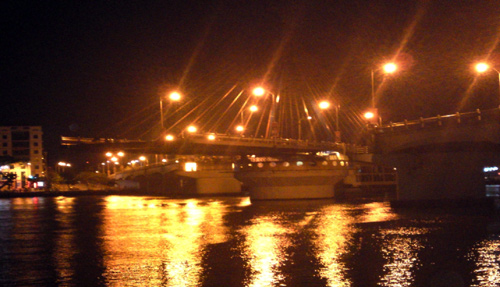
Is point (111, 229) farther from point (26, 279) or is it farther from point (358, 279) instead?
point (358, 279)

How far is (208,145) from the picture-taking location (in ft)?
224

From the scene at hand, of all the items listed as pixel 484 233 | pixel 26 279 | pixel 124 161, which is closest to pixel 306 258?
pixel 26 279

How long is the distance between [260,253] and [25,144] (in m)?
144

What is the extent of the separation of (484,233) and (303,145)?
154 ft

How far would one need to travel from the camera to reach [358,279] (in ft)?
46.5

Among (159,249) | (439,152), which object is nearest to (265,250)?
(159,249)

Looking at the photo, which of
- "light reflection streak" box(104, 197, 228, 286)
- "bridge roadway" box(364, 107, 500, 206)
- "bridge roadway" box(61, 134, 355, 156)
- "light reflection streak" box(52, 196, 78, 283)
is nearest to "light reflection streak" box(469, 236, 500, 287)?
"light reflection streak" box(104, 197, 228, 286)

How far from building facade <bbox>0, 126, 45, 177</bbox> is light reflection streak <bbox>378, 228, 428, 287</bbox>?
134614 millimetres

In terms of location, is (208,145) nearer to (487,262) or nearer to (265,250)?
(265,250)

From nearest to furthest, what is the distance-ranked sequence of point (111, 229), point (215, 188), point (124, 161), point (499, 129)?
point (111, 229)
point (499, 129)
point (215, 188)
point (124, 161)

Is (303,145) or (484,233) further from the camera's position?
(303,145)

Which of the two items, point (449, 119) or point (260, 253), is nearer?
point (260, 253)

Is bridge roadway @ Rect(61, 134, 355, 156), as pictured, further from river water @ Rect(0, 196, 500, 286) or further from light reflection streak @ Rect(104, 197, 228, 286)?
river water @ Rect(0, 196, 500, 286)

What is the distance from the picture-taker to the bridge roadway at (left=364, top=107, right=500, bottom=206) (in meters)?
43.6
